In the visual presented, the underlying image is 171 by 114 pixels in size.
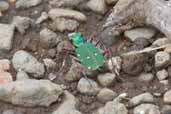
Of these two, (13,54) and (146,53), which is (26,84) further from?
(146,53)

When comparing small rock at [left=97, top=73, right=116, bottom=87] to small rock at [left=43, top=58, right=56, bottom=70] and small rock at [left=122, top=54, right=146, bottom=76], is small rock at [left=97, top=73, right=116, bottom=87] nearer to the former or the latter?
small rock at [left=122, top=54, right=146, bottom=76]

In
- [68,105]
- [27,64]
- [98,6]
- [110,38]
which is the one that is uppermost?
[98,6]

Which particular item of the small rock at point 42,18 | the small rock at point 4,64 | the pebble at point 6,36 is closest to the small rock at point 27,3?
the small rock at point 42,18

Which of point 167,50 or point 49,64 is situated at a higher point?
point 167,50

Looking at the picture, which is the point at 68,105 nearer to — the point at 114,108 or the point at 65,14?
the point at 114,108

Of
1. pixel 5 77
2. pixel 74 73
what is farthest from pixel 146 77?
pixel 5 77

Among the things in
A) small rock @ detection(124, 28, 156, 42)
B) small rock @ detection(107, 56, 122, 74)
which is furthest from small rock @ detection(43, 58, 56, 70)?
small rock @ detection(124, 28, 156, 42)
